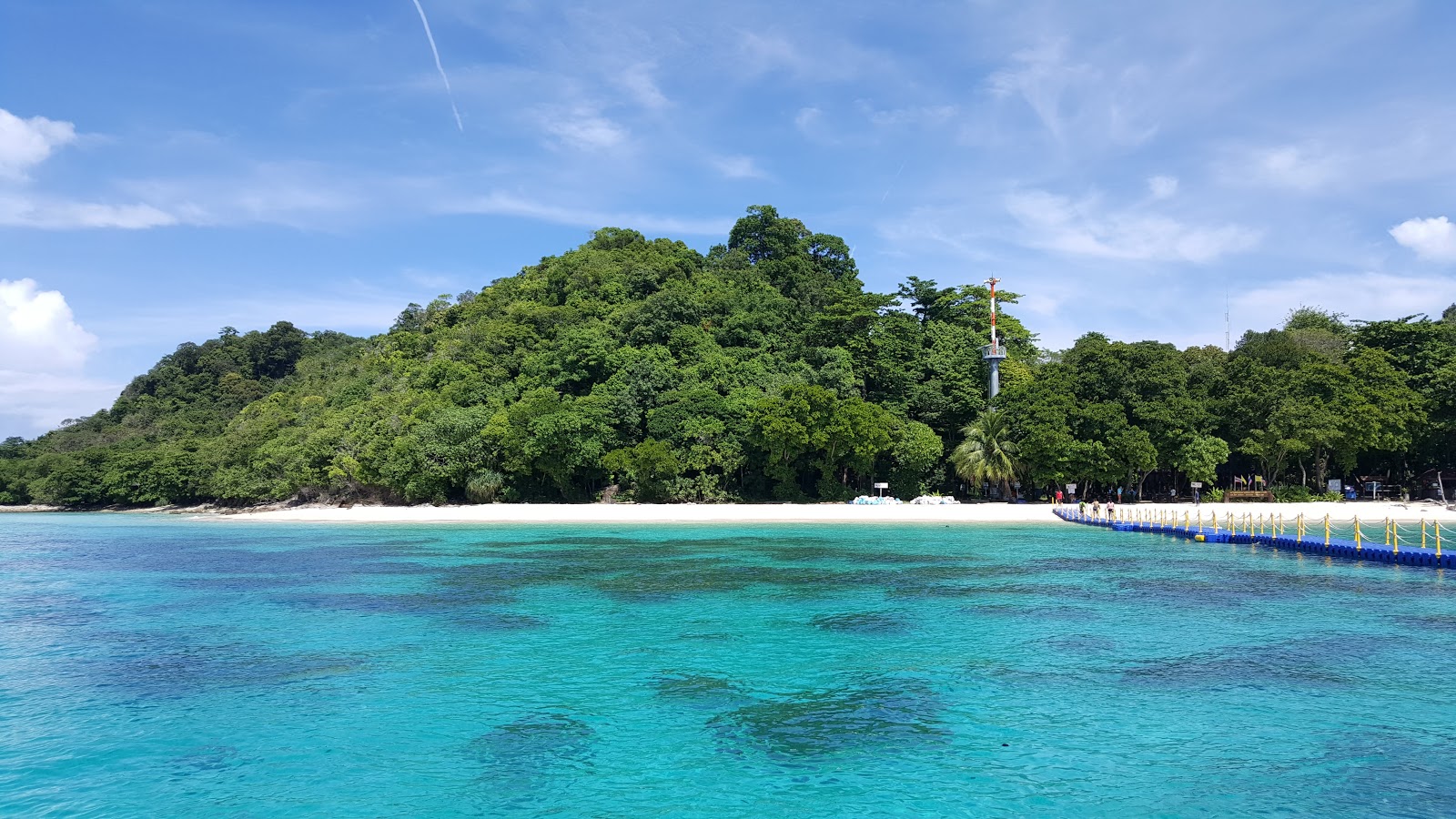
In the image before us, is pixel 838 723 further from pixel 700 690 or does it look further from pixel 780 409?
pixel 780 409

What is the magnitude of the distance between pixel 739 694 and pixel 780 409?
39.3 m

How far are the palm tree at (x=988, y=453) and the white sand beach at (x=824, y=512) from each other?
208 cm

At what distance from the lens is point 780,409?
51.8 meters

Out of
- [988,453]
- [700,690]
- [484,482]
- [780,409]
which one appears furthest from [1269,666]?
[484,482]

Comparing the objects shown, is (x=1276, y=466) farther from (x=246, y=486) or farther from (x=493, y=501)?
Result: (x=246, y=486)

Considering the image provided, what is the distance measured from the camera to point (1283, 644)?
15891mm


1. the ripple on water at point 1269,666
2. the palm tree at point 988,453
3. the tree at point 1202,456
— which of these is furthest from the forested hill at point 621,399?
the ripple on water at point 1269,666

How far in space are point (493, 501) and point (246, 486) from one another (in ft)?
78.9

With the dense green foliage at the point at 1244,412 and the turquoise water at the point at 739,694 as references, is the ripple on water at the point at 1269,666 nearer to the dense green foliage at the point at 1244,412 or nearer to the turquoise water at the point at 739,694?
the turquoise water at the point at 739,694

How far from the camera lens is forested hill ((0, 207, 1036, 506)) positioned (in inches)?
2108

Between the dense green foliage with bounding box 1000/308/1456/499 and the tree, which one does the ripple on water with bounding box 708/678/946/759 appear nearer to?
the dense green foliage with bounding box 1000/308/1456/499

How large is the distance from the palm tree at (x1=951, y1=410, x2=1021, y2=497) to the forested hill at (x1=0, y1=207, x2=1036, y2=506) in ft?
7.28

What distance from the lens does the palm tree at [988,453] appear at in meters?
52.3

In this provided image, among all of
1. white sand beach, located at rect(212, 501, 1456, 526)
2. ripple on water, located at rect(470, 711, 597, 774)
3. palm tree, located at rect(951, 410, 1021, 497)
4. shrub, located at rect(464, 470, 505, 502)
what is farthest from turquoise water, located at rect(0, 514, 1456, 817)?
shrub, located at rect(464, 470, 505, 502)
